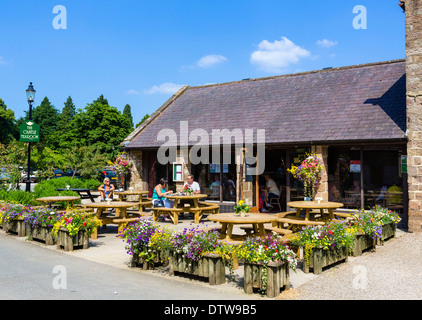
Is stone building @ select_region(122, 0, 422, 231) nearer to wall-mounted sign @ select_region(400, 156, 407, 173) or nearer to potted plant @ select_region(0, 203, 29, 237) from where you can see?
wall-mounted sign @ select_region(400, 156, 407, 173)

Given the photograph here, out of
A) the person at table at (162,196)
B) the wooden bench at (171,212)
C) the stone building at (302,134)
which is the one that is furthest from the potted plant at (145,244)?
the stone building at (302,134)

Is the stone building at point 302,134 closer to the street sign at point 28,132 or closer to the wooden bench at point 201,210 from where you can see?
the wooden bench at point 201,210

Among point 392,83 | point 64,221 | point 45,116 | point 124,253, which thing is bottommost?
point 124,253

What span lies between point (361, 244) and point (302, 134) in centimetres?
593

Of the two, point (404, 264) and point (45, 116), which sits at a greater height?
point (45, 116)

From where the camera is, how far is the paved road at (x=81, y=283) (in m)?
5.68

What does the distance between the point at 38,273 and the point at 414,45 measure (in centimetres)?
1154

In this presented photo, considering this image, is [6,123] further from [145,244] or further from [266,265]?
[266,265]

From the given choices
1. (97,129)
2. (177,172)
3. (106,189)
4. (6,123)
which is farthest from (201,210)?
(6,123)

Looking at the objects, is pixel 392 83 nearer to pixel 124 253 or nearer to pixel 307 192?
pixel 307 192

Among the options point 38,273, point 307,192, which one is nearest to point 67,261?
point 38,273

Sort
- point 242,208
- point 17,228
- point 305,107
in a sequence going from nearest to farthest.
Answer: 1. point 242,208
2. point 17,228
3. point 305,107

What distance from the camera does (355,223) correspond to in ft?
28.1

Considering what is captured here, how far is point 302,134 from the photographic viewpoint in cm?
1373
